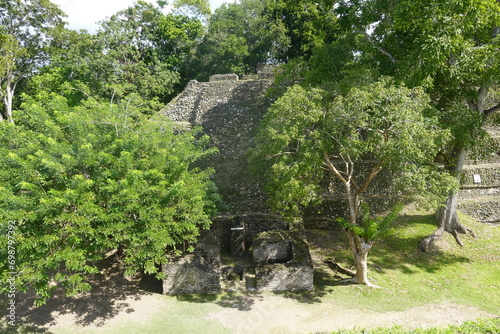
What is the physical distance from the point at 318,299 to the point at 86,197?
7.53 meters

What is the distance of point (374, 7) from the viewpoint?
43.0ft

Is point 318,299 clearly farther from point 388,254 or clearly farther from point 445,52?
point 445,52

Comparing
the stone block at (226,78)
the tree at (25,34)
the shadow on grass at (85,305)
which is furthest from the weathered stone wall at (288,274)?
the tree at (25,34)

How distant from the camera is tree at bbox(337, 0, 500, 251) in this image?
10914mm

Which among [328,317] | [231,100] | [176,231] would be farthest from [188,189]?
[231,100]

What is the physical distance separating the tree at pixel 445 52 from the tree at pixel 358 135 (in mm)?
1505

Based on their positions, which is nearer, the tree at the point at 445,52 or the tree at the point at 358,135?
the tree at the point at 358,135

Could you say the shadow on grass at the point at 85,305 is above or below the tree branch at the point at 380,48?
below

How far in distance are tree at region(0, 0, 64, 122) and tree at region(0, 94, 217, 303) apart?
1699cm

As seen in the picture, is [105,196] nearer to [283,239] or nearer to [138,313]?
[138,313]

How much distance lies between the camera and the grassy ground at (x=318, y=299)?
31.8 ft

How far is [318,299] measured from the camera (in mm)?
10828

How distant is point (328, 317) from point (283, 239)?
352cm

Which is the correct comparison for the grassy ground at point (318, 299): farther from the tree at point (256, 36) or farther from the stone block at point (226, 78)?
the tree at point (256, 36)
